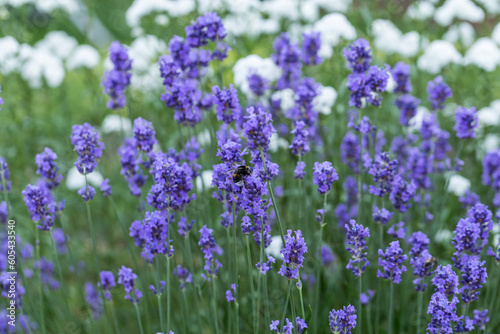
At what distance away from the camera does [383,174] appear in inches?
79.3

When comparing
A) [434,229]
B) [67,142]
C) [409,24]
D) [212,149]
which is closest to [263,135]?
[212,149]

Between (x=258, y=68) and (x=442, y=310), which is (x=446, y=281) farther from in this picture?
(x=258, y=68)

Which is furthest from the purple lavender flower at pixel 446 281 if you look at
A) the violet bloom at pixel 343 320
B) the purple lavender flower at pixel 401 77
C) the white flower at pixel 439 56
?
the white flower at pixel 439 56

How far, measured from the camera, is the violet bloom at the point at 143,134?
199 centimetres

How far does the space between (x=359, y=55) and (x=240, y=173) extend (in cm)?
82

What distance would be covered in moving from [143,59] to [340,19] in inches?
71.1

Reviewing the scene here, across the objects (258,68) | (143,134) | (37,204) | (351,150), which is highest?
(258,68)

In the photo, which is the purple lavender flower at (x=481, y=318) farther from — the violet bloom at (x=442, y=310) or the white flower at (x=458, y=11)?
the white flower at (x=458, y=11)

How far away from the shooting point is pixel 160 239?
5.94 feet

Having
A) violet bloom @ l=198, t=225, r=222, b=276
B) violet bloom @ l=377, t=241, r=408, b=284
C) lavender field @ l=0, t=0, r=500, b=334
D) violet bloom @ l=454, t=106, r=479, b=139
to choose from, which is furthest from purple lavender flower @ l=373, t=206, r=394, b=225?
violet bloom @ l=198, t=225, r=222, b=276

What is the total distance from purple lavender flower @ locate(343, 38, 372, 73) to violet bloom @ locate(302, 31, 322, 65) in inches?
24.6

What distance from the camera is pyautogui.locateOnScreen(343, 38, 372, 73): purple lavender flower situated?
2072 mm

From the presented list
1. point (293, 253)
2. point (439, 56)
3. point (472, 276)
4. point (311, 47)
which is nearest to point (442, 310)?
point (472, 276)

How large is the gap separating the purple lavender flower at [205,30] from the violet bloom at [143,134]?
1.42ft
